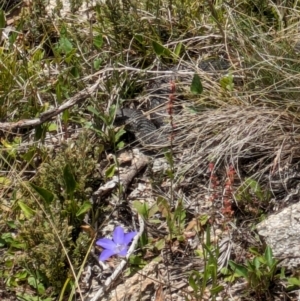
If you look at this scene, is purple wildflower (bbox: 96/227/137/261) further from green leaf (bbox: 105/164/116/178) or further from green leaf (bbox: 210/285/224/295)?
green leaf (bbox: 105/164/116/178)

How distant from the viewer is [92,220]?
9.59ft

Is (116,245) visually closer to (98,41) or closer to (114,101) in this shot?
(114,101)

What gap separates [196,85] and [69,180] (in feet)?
2.42

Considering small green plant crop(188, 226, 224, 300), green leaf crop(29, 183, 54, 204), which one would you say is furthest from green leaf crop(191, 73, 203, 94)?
small green plant crop(188, 226, 224, 300)

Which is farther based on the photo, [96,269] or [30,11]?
[30,11]

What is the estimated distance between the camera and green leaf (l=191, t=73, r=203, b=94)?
10.5 ft

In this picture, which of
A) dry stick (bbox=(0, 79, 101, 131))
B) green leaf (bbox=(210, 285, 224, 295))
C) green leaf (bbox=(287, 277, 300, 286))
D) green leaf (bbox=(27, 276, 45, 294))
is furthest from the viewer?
dry stick (bbox=(0, 79, 101, 131))

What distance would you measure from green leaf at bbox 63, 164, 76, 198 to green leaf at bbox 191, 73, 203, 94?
27.1 inches

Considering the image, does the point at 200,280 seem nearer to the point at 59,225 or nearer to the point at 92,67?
the point at 59,225

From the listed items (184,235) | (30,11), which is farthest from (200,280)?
(30,11)

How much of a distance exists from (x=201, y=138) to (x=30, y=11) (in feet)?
4.76

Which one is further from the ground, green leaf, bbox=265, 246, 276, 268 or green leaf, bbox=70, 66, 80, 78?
green leaf, bbox=70, 66, 80, 78

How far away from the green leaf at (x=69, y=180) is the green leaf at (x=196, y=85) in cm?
69

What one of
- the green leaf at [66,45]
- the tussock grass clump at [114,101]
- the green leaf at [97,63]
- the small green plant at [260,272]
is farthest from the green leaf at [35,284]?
the green leaf at [66,45]
